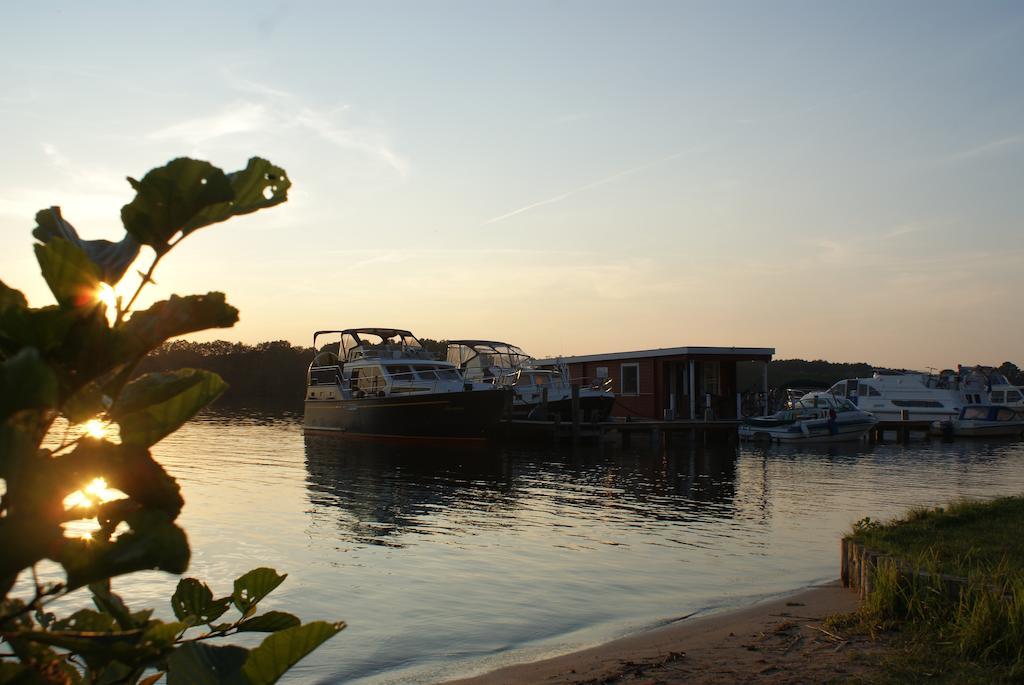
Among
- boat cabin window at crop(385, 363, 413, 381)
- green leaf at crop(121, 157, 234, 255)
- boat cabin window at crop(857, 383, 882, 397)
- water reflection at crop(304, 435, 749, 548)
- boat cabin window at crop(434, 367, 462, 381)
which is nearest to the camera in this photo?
green leaf at crop(121, 157, 234, 255)

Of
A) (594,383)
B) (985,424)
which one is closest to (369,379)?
(594,383)

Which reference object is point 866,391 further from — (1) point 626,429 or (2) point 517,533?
(2) point 517,533

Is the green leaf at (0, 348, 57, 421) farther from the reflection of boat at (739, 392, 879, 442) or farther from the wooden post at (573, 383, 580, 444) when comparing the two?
the reflection of boat at (739, 392, 879, 442)

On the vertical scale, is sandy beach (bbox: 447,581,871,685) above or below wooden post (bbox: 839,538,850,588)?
below

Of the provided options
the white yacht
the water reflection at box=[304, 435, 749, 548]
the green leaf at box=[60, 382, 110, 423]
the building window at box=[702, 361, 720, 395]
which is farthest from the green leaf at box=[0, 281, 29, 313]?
the white yacht

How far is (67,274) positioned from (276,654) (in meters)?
0.62

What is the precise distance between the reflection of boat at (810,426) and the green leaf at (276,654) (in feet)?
116

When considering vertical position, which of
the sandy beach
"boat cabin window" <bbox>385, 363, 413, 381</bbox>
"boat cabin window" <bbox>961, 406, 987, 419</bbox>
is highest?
"boat cabin window" <bbox>385, 363, 413, 381</bbox>

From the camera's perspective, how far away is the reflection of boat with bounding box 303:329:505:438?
33.1 m

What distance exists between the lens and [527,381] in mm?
39500

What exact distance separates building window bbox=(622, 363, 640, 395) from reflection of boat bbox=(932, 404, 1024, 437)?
1287 cm

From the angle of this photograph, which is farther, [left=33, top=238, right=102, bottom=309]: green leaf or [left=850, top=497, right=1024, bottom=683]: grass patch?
[left=850, top=497, right=1024, bottom=683]: grass patch

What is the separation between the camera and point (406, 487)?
74.1 feet

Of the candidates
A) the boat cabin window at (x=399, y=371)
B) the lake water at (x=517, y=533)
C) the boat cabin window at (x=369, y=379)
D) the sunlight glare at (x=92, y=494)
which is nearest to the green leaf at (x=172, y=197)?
the sunlight glare at (x=92, y=494)
